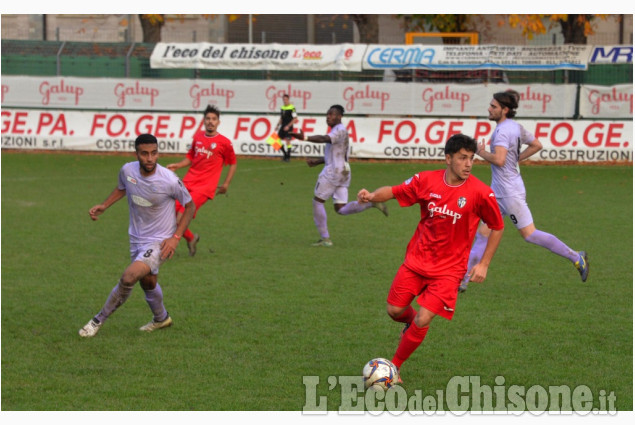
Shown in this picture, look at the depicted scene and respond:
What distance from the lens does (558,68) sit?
27344 mm

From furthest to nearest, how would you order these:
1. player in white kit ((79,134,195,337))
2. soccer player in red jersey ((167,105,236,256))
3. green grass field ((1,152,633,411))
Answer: soccer player in red jersey ((167,105,236,256)) < player in white kit ((79,134,195,337)) < green grass field ((1,152,633,411))

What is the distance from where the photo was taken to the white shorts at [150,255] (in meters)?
8.70

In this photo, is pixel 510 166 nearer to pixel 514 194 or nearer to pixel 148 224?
pixel 514 194

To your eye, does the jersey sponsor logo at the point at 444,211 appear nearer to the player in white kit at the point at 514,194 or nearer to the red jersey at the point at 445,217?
the red jersey at the point at 445,217

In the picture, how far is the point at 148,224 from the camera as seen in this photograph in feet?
29.1

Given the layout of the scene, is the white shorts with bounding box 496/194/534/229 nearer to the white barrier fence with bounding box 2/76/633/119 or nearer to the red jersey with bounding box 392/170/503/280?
the red jersey with bounding box 392/170/503/280

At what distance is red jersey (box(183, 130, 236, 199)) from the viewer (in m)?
13.0

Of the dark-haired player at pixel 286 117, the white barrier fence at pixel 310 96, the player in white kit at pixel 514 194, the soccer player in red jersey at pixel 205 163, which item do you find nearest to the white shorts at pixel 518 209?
the player in white kit at pixel 514 194

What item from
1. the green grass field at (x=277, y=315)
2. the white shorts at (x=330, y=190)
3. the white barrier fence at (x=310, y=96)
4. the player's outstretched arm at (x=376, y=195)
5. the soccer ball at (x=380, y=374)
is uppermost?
the white barrier fence at (x=310, y=96)

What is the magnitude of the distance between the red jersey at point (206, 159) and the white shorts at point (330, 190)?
1.49 meters

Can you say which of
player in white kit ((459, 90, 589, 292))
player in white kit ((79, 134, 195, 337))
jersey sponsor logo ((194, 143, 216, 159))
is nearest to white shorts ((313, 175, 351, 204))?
jersey sponsor logo ((194, 143, 216, 159))

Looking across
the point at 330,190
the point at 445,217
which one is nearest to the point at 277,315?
the point at 445,217

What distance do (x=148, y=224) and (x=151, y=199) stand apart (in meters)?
0.26

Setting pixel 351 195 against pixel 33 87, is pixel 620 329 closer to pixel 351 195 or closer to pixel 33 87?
pixel 351 195
